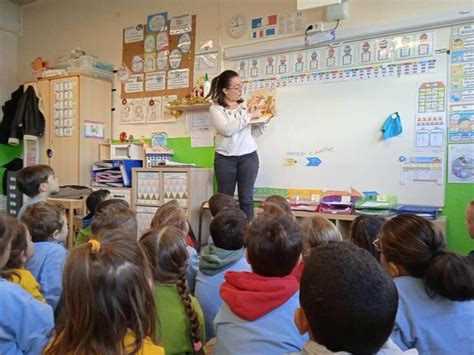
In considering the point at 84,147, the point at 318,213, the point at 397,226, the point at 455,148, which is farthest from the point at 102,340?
the point at 84,147

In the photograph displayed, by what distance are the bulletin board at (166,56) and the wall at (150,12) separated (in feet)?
0.42

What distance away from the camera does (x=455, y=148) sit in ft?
9.26

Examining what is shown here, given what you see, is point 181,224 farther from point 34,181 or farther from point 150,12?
point 150,12

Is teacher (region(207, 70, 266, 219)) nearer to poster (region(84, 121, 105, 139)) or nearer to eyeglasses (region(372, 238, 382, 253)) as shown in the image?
eyeglasses (region(372, 238, 382, 253))

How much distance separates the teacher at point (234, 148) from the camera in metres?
3.19

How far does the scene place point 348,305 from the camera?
65cm

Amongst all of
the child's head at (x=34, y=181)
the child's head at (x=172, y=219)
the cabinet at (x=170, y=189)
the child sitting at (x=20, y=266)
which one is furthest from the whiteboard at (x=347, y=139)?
the child sitting at (x=20, y=266)

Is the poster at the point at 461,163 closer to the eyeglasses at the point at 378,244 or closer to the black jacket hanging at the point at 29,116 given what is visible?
the eyeglasses at the point at 378,244

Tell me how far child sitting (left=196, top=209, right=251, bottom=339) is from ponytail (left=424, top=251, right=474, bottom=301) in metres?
0.71

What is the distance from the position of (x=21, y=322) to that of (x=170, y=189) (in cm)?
252

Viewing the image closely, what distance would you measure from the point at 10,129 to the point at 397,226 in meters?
4.69

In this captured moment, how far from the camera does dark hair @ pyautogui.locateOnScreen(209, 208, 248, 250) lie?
65.4 inches

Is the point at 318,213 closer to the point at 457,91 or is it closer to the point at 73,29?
the point at 457,91

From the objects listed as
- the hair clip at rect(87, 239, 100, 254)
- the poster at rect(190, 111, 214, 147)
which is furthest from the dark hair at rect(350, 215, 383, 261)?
the poster at rect(190, 111, 214, 147)
